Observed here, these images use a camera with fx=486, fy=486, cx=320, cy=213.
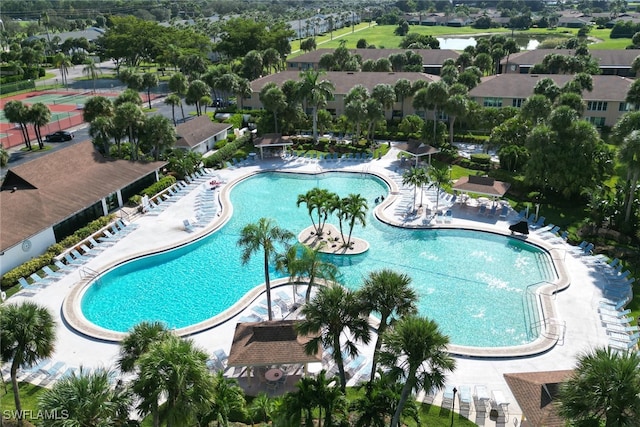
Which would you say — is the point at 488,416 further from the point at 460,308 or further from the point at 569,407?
the point at 460,308

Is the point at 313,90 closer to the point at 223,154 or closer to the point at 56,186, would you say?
the point at 223,154

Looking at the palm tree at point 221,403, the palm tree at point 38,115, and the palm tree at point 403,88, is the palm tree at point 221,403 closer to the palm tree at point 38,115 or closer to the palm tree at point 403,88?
the palm tree at point 38,115

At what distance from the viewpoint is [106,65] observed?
132 m

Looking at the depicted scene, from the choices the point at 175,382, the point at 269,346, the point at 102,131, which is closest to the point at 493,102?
the point at 102,131

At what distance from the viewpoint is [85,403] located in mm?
14875

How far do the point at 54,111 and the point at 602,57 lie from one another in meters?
98.6

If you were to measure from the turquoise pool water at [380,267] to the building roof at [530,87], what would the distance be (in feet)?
120

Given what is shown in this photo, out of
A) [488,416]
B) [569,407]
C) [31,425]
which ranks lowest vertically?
[488,416]

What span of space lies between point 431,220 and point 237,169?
902 inches

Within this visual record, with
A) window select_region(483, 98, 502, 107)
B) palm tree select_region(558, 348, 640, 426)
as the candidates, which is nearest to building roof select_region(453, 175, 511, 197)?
palm tree select_region(558, 348, 640, 426)

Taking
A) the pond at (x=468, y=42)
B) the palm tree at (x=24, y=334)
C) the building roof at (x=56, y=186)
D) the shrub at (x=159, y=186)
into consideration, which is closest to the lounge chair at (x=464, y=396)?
the palm tree at (x=24, y=334)

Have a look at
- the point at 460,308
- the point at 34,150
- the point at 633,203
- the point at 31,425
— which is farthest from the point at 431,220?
the point at 34,150

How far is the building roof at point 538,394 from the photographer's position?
1936 centimetres

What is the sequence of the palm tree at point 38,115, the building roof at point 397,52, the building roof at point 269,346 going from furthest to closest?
the building roof at point 397,52 → the palm tree at point 38,115 → the building roof at point 269,346
